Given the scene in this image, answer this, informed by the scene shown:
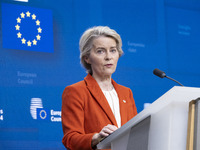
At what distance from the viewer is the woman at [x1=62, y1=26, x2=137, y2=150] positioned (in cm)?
191

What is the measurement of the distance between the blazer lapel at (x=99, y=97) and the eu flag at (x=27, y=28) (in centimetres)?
127

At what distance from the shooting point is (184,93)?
1229 mm

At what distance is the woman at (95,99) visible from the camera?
6.27 ft

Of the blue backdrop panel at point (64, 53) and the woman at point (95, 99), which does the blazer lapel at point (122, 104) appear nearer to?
the woman at point (95, 99)

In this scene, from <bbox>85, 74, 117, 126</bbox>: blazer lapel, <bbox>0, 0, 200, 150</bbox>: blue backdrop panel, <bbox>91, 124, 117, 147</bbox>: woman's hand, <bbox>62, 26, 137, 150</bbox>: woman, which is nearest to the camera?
<bbox>91, 124, 117, 147</bbox>: woman's hand

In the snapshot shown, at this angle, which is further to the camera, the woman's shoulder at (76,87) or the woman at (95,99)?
the woman's shoulder at (76,87)

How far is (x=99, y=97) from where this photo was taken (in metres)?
2.08

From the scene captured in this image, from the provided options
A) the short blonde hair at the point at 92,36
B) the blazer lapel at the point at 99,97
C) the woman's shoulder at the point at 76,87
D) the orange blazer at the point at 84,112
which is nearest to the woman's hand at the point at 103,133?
the orange blazer at the point at 84,112

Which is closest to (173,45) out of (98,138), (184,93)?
(98,138)

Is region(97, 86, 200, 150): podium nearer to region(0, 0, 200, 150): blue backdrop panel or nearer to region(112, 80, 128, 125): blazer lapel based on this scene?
region(112, 80, 128, 125): blazer lapel

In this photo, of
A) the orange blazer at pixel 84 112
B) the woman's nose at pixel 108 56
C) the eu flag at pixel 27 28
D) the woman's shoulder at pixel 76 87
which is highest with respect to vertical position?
the eu flag at pixel 27 28

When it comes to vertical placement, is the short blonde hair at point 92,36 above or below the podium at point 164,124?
above

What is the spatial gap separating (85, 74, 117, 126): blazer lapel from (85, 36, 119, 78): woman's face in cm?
9

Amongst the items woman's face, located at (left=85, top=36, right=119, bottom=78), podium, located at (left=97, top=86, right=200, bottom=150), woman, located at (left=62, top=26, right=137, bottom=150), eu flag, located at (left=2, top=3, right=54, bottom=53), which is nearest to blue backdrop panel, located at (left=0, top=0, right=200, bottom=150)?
eu flag, located at (left=2, top=3, right=54, bottom=53)
